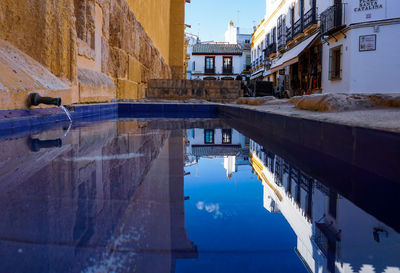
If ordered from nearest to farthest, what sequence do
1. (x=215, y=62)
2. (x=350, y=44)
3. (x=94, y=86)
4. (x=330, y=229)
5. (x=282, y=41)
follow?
(x=330, y=229), (x=94, y=86), (x=350, y=44), (x=282, y=41), (x=215, y=62)

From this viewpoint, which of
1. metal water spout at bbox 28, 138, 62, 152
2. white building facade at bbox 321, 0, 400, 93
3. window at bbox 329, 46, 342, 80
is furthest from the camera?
window at bbox 329, 46, 342, 80

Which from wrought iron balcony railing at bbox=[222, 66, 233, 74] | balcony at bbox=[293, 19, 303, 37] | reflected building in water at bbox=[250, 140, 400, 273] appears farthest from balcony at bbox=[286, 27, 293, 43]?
wrought iron balcony railing at bbox=[222, 66, 233, 74]

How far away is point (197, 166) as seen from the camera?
1757mm

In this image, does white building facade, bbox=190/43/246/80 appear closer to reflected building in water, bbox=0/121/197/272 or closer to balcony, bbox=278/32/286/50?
balcony, bbox=278/32/286/50

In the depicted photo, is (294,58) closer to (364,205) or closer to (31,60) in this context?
(31,60)

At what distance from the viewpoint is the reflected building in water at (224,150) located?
6.15 feet

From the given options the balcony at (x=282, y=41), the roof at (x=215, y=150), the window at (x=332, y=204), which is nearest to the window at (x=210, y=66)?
the balcony at (x=282, y=41)

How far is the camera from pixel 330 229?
879 mm

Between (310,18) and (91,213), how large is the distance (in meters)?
14.0

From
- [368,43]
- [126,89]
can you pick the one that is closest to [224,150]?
[126,89]

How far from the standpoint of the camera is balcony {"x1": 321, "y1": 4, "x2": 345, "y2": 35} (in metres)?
11.4

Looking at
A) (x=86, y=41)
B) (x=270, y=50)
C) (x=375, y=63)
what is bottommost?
(x=86, y=41)

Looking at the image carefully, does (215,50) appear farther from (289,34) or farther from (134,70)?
(134,70)

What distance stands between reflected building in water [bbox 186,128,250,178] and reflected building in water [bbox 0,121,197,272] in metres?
0.25
